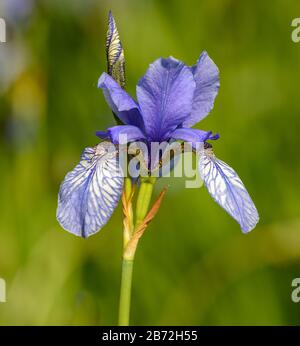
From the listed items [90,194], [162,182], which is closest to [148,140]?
[90,194]

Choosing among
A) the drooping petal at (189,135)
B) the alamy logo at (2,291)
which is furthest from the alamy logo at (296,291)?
the drooping petal at (189,135)

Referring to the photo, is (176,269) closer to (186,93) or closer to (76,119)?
(76,119)

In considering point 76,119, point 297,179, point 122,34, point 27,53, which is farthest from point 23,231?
point 297,179

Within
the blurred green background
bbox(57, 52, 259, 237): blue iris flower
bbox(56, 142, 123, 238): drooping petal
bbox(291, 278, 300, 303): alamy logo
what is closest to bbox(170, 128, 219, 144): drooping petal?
bbox(57, 52, 259, 237): blue iris flower

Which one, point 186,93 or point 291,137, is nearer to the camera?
point 186,93

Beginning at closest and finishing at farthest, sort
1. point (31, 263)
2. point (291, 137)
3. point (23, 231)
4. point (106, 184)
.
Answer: point (106, 184) < point (31, 263) < point (23, 231) < point (291, 137)

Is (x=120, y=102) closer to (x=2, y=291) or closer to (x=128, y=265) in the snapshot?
(x=128, y=265)

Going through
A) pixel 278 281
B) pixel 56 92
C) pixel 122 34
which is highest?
pixel 122 34
